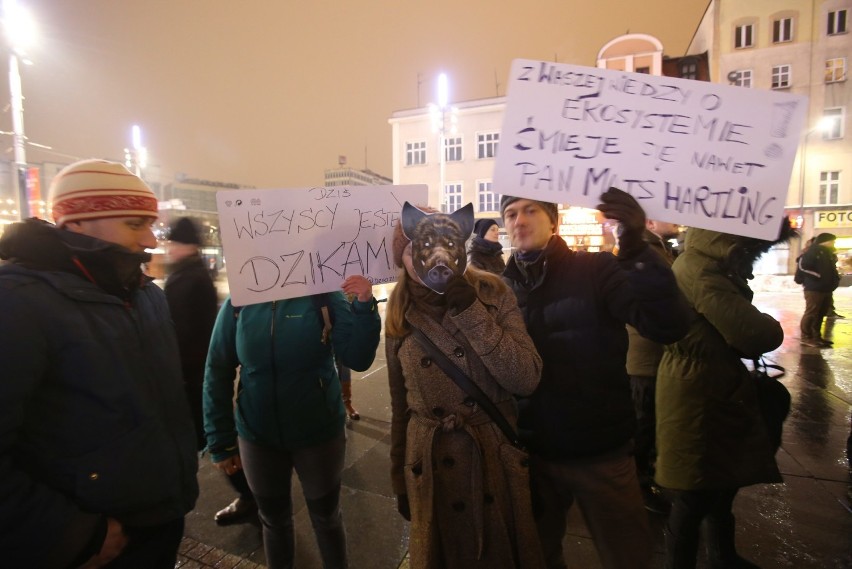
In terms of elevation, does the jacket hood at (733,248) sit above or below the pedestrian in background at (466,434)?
above

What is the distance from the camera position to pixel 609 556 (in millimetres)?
1903

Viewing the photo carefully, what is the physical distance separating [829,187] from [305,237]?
3382 centimetres

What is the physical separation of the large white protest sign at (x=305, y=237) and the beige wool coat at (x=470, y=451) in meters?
0.69

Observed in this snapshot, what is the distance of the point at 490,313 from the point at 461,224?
43 centimetres

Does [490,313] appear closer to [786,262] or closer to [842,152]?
[786,262]

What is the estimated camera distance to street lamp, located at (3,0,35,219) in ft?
29.0

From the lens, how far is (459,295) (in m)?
1.76

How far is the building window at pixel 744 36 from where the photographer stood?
26.3 m

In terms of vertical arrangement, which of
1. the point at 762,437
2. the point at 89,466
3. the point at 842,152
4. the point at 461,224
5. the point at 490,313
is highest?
the point at 842,152

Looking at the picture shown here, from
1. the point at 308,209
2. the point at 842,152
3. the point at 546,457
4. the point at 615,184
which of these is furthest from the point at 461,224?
the point at 842,152

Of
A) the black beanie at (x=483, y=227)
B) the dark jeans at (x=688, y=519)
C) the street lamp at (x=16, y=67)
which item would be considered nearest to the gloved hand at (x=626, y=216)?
the dark jeans at (x=688, y=519)

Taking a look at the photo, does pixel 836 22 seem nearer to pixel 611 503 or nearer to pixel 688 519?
pixel 688 519

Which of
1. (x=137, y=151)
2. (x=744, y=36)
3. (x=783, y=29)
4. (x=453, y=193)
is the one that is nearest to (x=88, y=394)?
(x=137, y=151)

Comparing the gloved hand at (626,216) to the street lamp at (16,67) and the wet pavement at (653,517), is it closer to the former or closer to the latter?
the wet pavement at (653,517)
